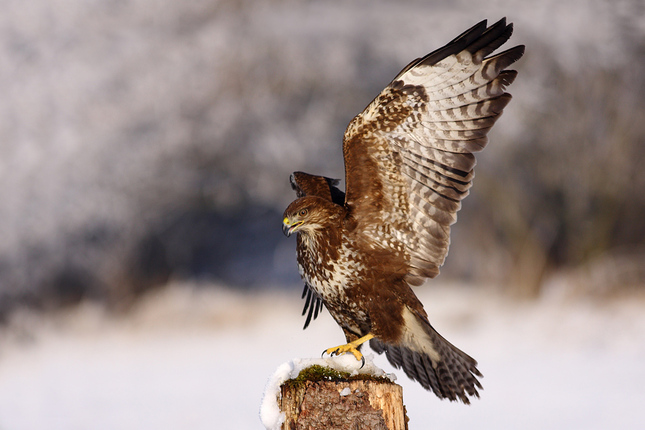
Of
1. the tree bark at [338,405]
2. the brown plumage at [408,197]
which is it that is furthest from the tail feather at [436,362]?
the tree bark at [338,405]

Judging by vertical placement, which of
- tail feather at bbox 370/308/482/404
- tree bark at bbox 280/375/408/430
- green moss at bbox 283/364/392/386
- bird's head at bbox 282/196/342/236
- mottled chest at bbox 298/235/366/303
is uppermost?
bird's head at bbox 282/196/342/236

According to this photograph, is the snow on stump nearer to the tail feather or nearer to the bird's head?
the tail feather

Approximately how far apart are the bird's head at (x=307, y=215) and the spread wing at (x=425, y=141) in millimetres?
182

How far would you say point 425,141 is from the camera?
4105 millimetres

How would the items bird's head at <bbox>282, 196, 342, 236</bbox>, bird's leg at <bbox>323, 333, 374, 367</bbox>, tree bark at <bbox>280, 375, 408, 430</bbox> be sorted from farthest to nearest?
bird's head at <bbox>282, 196, 342, 236</bbox>, bird's leg at <bbox>323, 333, 374, 367</bbox>, tree bark at <bbox>280, 375, 408, 430</bbox>

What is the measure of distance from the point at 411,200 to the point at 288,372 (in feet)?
4.79

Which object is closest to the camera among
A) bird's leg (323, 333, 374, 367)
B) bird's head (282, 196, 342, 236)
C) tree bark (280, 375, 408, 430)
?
tree bark (280, 375, 408, 430)

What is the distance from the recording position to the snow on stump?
3219 millimetres

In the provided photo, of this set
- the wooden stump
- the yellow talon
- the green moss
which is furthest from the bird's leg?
the wooden stump

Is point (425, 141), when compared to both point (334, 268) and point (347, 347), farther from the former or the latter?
point (347, 347)

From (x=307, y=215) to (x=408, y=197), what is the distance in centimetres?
69

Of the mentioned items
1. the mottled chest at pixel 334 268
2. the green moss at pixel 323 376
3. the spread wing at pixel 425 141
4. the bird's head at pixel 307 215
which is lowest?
the green moss at pixel 323 376

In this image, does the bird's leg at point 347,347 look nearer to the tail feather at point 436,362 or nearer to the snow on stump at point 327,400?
the tail feather at point 436,362

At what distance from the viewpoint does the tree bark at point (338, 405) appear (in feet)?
10.5
